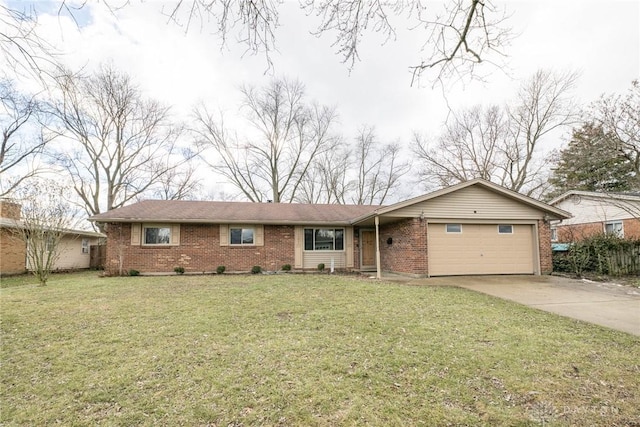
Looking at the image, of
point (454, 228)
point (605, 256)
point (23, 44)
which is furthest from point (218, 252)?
point (605, 256)

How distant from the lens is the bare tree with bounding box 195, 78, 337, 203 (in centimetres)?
2486

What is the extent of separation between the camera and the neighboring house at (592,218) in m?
15.7

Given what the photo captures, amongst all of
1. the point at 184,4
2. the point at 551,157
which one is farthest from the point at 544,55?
the point at 551,157

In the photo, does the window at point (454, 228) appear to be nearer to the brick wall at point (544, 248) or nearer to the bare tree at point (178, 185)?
the brick wall at point (544, 248)

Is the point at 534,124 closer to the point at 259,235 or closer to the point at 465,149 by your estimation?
the point at 465,149

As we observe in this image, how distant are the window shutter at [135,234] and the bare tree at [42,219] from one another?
2.25 m

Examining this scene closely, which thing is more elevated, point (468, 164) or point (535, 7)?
point (468, 164)

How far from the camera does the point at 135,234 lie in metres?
13.1

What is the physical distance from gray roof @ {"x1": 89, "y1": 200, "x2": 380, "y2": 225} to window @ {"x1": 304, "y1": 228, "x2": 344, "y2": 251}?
649 millimetres

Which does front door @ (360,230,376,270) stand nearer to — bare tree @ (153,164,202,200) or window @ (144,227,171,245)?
window @ (144,227,171,245)

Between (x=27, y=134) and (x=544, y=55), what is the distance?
542 inches

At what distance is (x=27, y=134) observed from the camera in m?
→ 9.97

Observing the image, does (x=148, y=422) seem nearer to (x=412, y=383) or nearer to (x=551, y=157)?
(x=412, y=383)

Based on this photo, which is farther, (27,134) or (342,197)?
(342,197)
